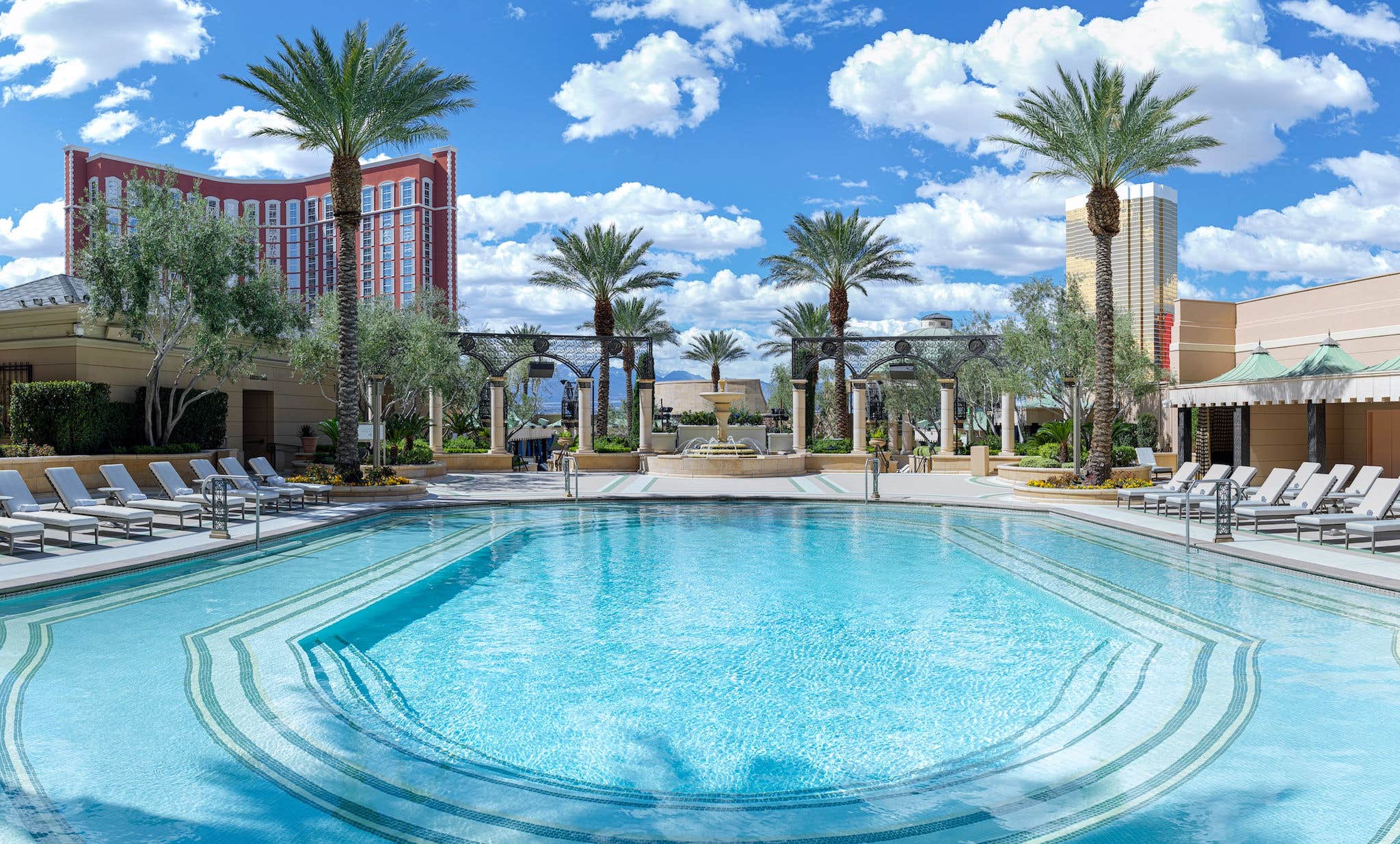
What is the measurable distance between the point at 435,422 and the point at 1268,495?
23672mm

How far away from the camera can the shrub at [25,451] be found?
18.0 meters

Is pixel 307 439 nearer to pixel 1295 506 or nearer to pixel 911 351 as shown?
pixel 911 351

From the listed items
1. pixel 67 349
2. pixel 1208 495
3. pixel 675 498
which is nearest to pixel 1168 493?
pixel 1208 495

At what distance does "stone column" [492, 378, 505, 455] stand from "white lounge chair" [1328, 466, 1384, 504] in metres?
23.6

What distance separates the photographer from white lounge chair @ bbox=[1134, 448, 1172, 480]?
22.3 meters

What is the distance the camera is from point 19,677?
6840mm

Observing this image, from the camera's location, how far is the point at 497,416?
98.9 ft

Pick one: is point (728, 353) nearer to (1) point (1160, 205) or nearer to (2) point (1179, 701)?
(2) point (1179, 701)

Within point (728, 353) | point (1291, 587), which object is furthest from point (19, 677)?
point (728, 353)

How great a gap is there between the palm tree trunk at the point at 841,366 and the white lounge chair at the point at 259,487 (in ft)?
64.3

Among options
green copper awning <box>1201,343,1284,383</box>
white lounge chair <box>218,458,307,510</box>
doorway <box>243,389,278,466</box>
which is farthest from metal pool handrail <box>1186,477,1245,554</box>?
doorway <box>243,389,278,466</box>

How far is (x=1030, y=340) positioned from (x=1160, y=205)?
4357 inches

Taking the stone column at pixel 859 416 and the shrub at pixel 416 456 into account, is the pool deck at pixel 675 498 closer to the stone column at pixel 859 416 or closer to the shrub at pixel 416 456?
the shrub at pixel 416 456

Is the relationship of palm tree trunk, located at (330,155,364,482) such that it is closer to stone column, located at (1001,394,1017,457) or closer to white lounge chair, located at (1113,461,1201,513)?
white lounge chair, located at (1113,461,1201,513)
